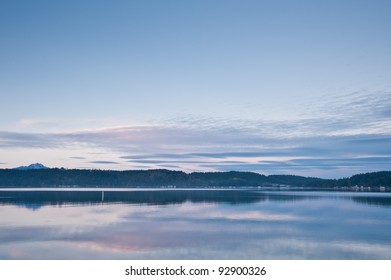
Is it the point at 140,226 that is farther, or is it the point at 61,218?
the point at 61,218

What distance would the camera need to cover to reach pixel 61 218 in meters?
30.0

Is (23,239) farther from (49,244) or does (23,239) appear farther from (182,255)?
(182,255)

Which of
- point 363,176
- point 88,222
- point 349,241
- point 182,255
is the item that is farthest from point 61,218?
point 363,176

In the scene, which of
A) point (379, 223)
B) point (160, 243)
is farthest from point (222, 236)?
point (379, 223)

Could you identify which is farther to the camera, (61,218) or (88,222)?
(61,218)

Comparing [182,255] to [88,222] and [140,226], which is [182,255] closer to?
[140,226]
